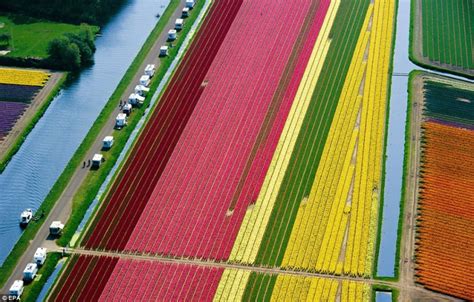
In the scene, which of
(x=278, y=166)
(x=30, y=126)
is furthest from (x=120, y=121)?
(x=278, y=166)

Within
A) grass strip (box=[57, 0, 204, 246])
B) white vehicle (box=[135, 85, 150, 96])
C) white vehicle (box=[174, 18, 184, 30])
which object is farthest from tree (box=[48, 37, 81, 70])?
white vehicle (box=[174, 18, 184, 30])

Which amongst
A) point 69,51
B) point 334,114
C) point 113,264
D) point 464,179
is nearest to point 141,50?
point 69,51

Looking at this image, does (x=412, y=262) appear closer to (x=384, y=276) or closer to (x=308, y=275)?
(x=384, y=276)

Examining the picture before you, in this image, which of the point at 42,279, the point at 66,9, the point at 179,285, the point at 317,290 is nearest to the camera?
the point at 317,290

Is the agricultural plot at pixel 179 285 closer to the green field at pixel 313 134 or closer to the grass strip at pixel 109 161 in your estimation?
the green field at pixel 313 134

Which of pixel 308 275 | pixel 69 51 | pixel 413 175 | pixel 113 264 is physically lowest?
pixel 113 264

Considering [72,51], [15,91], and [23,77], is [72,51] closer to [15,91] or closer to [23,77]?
[23,77]
